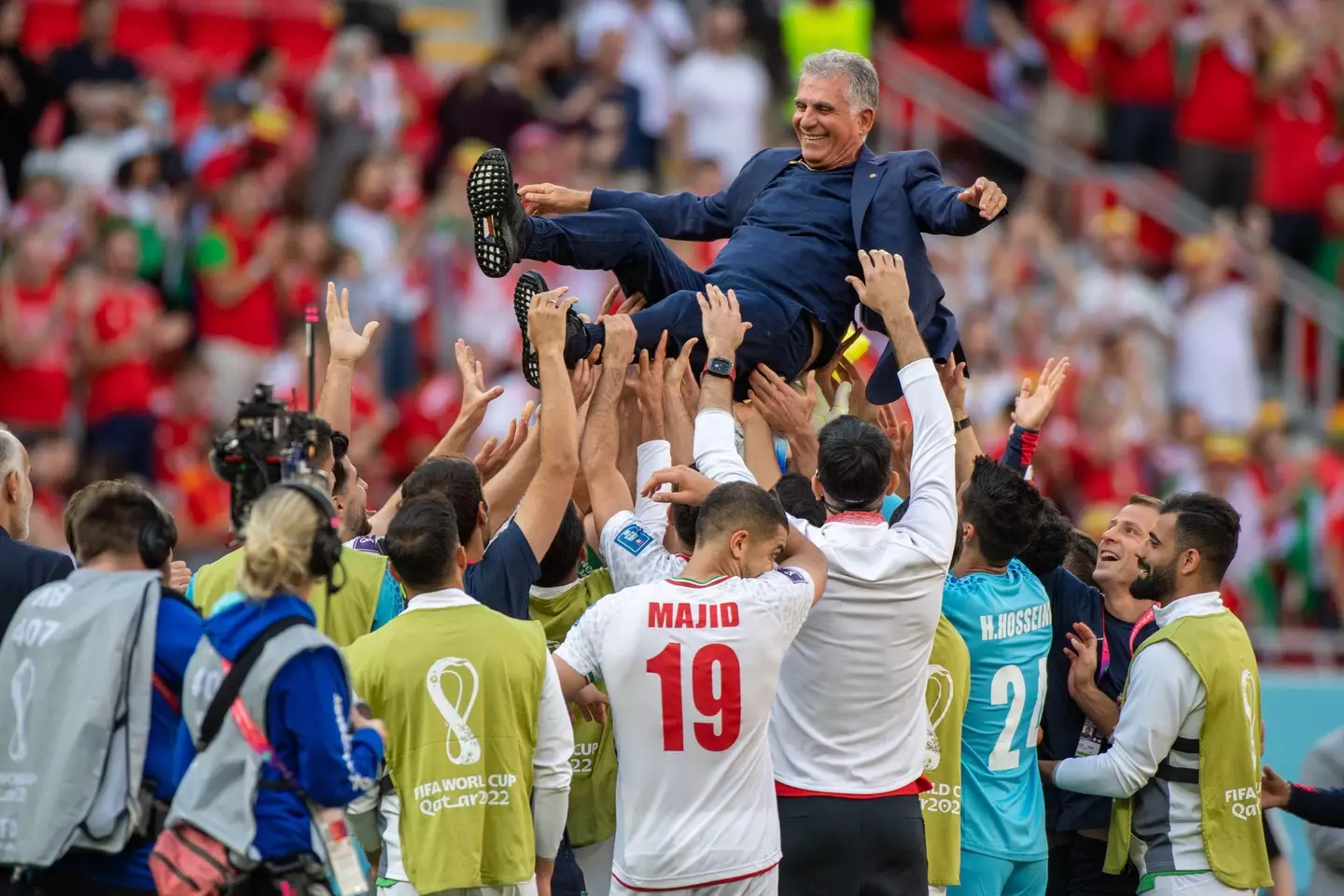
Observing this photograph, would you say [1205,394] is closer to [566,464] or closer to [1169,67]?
[1169,67]

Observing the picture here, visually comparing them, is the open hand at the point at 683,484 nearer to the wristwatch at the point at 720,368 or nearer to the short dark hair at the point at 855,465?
the short dark hair at the point at 855,465

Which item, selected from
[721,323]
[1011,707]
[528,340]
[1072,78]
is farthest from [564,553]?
[1072,78]

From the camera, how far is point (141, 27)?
15.2 metres

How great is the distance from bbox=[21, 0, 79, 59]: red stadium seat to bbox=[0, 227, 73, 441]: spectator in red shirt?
3058mm

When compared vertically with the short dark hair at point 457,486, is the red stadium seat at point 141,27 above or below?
above

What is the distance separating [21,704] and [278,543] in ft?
3.00

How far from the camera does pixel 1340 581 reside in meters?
13.6

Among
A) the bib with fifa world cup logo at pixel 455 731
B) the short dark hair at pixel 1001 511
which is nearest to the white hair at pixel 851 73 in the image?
the short dark hair at pixel 1001 511

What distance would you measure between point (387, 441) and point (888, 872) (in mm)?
7512

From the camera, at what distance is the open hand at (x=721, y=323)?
6.77 m

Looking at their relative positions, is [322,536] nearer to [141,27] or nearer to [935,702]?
[935,702]

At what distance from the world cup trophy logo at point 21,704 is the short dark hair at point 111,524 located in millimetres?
365

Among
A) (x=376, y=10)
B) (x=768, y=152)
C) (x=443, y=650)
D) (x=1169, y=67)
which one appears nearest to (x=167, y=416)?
(x=376, y=10)

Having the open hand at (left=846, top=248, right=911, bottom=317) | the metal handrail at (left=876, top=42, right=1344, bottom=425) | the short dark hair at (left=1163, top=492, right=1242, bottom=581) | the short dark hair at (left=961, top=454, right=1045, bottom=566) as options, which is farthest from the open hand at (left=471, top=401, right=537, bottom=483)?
the metal handrail at (left=876, top=42, right=1344, bottom=425)
